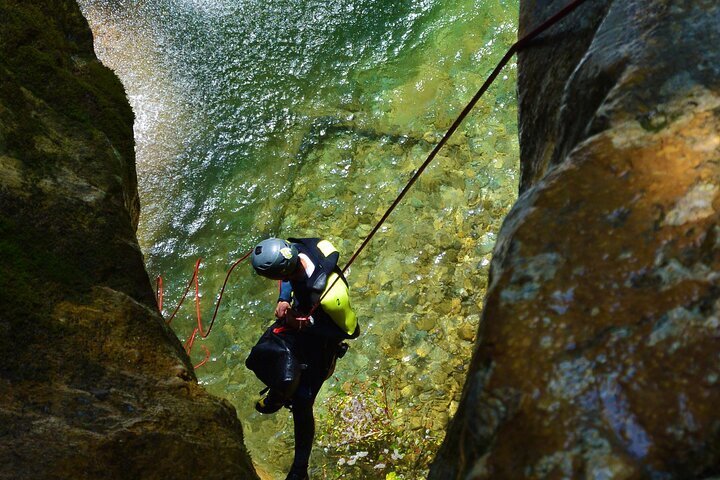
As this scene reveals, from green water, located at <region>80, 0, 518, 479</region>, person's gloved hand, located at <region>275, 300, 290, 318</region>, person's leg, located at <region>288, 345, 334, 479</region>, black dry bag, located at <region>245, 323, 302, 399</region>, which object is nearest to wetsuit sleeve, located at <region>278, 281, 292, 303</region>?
person's gloved hand, located at <region>275, 300, 290, 318</region>

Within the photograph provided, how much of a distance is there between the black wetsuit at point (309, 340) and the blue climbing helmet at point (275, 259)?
0.21 m

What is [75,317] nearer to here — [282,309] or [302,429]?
[282,309]

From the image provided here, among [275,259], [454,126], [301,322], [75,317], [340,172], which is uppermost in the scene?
[454,126]

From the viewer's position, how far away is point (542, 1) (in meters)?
3.47

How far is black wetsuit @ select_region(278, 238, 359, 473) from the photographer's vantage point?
444cm

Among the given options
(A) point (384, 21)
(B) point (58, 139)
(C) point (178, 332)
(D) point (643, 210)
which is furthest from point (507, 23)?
(D) point (643, 210)

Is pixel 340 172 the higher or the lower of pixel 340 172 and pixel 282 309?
the lower

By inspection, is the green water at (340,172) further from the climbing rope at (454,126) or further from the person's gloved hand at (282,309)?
the person's gloved hand at (282,309)

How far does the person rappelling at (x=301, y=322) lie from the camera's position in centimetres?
430

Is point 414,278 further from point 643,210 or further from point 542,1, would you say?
point 643,210

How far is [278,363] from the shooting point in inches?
177

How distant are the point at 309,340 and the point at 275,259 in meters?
0.79

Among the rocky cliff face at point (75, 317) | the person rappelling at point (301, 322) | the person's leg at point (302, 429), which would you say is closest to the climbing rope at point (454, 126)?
the person rappelling at point (301, 322)

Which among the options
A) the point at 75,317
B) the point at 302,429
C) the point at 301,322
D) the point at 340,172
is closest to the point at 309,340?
the point at 301,322
